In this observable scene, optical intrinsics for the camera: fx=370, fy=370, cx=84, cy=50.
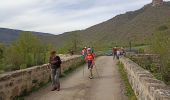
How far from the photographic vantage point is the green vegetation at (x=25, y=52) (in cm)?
7282

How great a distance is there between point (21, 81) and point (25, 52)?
64.3m

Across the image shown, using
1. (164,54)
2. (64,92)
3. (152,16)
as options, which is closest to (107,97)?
(64,92)

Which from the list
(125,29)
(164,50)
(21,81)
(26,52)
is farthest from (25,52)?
(125,29)

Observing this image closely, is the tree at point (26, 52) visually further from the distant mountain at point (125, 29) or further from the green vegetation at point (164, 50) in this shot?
the green vegetation at point (164, 50)

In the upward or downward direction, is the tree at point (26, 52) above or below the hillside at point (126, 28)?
below

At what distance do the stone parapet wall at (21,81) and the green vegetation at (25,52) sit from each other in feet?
184

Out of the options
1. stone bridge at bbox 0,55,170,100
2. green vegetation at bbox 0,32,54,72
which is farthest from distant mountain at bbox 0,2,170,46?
stone bridge at bbox 0,55,170,100

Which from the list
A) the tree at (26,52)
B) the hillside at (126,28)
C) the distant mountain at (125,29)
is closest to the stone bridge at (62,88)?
the tree at (26,52)

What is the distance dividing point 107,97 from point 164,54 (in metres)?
15.4

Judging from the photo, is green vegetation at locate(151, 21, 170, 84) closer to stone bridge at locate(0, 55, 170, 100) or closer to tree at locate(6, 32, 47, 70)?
stone bridge at locate(0, 55, 170, 100)

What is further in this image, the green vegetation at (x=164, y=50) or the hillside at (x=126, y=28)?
the hillside at (x=126, y=28)

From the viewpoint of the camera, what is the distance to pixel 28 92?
44.4ft

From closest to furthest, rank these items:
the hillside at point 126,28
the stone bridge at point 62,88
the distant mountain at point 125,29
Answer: the stone bridge at point 62,88
the distant mountain at point 125,29
the hillside at point 126,28

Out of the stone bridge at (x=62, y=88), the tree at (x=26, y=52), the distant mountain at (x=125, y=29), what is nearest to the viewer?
the stone bridge at (x=62, y=88)
